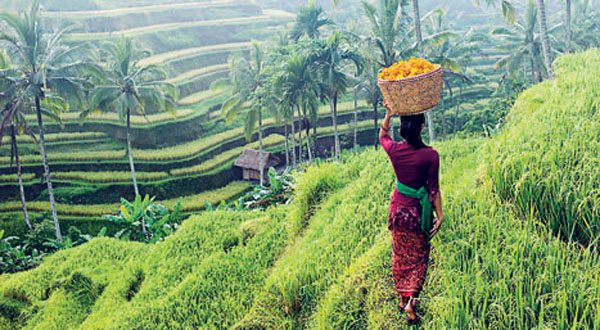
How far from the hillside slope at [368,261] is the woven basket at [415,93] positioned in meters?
0.83

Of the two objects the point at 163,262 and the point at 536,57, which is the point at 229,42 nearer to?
the point at 536,57

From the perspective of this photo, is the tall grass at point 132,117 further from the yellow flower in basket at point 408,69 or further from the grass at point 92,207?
the yellow flower in basket at point 408,69

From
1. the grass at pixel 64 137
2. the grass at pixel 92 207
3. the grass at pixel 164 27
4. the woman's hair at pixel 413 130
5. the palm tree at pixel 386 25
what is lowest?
the grass at pixel 92 207

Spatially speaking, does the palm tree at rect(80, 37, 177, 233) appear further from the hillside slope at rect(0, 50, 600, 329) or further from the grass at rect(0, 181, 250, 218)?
the hillside slope at rect(0, 50, 600, 329)

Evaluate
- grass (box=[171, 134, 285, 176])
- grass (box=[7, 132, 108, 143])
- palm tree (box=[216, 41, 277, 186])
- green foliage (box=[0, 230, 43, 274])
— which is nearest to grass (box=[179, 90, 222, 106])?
grass (box=[171, 134, 285, 176])

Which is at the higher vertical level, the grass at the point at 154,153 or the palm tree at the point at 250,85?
the palm tree at the point at 250,85

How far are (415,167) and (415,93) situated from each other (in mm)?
400

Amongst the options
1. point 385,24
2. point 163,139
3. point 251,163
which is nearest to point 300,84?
point 385,24

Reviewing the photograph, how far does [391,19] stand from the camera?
13.1 metres

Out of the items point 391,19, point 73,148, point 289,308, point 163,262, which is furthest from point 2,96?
point 289,308

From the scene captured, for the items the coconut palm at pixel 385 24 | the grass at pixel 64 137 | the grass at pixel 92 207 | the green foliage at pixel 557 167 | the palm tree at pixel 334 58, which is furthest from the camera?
the grass at pixel 64 137

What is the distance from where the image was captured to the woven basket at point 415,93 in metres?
2.17

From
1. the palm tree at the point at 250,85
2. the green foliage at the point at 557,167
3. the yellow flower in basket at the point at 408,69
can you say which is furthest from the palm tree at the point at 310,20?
the yellow flower in basket at the point at 408,69

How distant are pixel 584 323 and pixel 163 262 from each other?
364 centimetres
